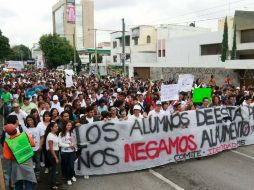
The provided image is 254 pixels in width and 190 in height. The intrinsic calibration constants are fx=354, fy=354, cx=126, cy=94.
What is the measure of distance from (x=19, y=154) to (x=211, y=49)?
34578mm

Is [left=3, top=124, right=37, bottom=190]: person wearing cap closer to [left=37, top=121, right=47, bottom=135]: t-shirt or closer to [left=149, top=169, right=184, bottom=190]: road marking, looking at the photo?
[left=37, top=121, right=47, bottom=135]: t-shirt

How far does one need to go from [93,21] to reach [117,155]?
12885cm

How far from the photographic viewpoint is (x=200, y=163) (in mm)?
8133

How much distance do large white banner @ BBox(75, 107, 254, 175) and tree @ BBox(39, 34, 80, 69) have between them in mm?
46246

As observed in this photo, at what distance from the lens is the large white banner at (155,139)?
24.1 ft

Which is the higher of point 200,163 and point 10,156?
point 10,156

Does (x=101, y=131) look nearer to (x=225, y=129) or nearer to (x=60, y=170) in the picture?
(x=60, y=170)

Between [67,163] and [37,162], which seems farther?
[37,162]

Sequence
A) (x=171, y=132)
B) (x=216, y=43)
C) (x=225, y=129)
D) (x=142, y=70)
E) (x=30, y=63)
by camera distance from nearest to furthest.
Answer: (x=171, y=132), (x=225, y=129), (x=216, y=43), (x=142, y=70), (x=30, y=63)

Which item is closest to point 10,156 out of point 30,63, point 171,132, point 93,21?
point 171,132

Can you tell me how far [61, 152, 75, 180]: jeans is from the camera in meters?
6.81

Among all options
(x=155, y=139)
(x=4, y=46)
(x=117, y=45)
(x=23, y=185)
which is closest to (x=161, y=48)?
(x=117, y=45)

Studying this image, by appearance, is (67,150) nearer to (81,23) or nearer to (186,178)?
(186,178)

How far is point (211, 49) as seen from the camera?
37.8 m
